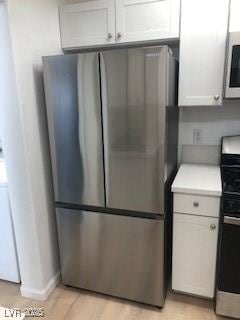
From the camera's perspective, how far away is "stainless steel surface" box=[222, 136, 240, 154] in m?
1.86

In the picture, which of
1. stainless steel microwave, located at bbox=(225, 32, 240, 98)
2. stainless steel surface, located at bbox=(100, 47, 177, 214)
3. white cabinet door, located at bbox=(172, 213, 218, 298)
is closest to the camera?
stainless steel surface, located at bbox=(100, 47, 177, 214)

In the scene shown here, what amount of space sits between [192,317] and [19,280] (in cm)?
137

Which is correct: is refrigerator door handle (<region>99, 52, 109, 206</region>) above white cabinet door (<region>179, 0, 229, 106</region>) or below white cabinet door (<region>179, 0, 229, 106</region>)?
below

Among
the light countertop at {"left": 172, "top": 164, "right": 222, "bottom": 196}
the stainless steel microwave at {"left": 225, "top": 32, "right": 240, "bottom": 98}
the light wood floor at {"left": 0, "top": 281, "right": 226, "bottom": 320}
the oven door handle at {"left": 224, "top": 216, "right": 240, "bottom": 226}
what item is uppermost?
the stainless steel microwave at {"left": 225, "top": 32, "right": 240, "bottom": 98}

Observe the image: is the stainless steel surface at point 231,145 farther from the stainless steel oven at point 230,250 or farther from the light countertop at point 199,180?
the light countertop at point 199,180

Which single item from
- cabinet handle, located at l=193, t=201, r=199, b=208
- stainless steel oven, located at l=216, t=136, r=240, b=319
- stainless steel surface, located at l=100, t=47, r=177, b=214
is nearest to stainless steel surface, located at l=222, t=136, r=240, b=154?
stainless steel oven, located at l=216, t=136, r=240, b=319

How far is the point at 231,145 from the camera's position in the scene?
195 centimetres

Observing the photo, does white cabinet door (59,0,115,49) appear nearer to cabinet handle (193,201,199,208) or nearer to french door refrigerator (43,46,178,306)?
french door refrigerator (43,46,178,306)

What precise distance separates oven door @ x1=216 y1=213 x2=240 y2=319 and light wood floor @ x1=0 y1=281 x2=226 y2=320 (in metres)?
0.14

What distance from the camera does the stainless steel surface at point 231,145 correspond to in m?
1.86

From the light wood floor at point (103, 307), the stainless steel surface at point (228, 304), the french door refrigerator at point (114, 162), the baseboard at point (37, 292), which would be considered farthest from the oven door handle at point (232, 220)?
the baseboard at point (37, 292)

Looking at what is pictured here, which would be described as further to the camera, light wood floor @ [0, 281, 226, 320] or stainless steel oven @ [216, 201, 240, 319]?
light wood floor @ [0, 281, 226, 320]

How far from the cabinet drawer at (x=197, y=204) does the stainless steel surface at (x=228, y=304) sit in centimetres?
54

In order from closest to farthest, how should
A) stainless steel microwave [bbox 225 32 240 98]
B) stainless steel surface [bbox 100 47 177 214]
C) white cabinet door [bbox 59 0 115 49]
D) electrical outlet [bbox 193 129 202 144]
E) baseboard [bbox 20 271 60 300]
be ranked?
stainless steel surface [bbox 100 47 177 214] < stainless steel microwave [bbox 225 32 240 98] < white cabinet door [bbox 59 0 115 49] < baseboard [bbox 20 271 60 300] < electrical outlet [bbox 193 129 202 144]
